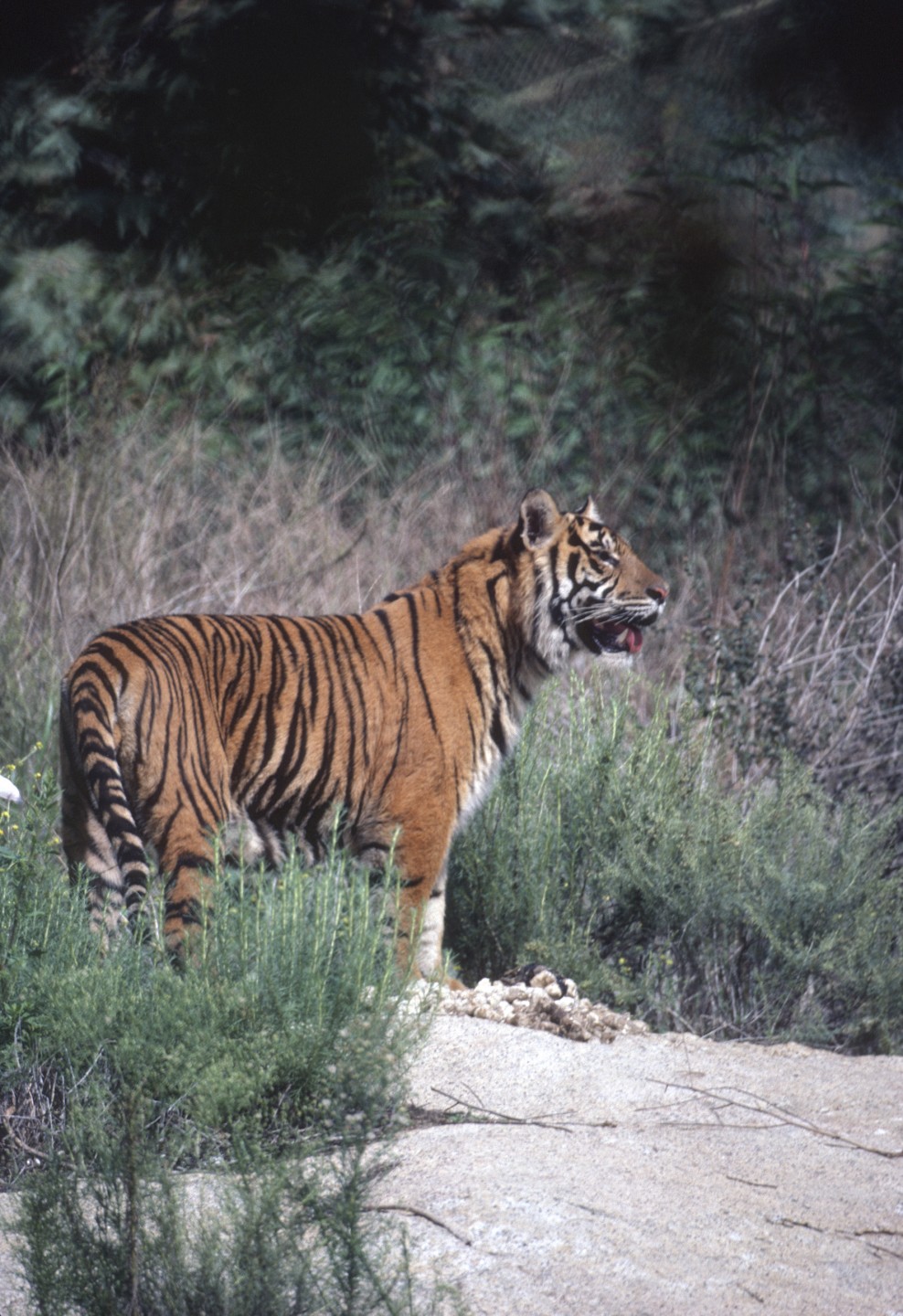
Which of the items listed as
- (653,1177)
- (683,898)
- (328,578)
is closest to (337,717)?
(683,898)

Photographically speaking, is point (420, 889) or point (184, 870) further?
point (420, 889)

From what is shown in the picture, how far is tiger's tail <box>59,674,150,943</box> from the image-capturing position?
11.9 feet

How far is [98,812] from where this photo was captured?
3826 mm

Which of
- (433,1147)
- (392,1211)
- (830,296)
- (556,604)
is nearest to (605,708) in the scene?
(556,604)

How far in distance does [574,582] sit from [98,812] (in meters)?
1.93

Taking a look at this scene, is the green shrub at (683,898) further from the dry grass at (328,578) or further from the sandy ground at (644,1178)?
the dry grass at (328,578)

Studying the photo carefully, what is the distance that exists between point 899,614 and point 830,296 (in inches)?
131

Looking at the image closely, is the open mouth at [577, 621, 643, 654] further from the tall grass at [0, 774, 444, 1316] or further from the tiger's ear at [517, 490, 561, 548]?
the tall grass at [0, 774, 444, 1316]

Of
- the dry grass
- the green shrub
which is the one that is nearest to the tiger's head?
the green shrub

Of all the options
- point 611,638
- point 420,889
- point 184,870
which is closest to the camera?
point 184,870

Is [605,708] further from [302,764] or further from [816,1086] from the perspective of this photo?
[816,1086]

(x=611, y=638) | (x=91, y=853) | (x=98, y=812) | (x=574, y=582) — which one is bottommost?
(x=91, y=853)

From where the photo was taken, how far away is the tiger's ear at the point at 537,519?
5.09m

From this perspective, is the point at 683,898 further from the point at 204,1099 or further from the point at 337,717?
the point at 204,1099
